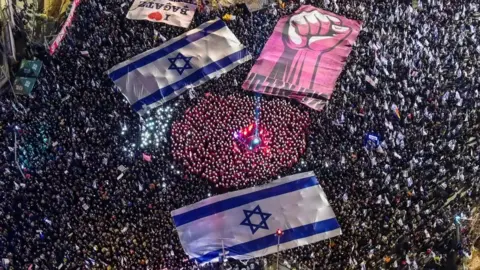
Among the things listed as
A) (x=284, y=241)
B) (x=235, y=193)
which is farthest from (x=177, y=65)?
(x=284, y=241)

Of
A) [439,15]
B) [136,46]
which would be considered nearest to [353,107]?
[439,15]

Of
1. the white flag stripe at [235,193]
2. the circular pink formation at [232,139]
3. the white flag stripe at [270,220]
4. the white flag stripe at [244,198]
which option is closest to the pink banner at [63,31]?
the circular pink formation at [232,139]

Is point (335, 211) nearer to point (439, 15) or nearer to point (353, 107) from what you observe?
point (353, 107)

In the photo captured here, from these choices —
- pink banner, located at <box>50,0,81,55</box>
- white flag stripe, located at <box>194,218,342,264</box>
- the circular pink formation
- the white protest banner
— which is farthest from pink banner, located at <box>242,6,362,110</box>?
pink banner, located at <box>50,0,81,55</box>

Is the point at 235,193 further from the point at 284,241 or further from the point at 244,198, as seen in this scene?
the point at 284,241

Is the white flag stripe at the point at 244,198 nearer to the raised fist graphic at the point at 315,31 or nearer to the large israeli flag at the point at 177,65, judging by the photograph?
the large israeli flag at the point at 177,65

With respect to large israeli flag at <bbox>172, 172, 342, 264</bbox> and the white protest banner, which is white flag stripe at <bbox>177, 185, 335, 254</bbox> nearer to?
large israeli flag at <bbox>172, 172, 342, 264</bbox>
